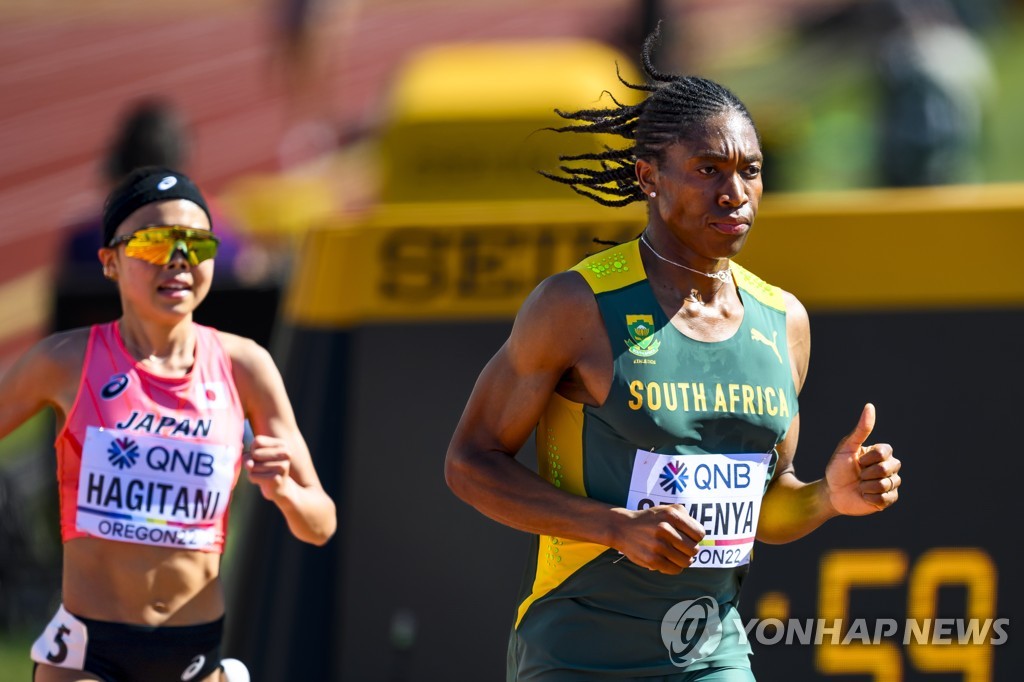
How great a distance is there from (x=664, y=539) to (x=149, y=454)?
5.04ft

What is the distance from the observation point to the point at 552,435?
350cm

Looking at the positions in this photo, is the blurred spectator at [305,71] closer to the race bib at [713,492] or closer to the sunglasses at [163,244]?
the sunglasses at [163,244]

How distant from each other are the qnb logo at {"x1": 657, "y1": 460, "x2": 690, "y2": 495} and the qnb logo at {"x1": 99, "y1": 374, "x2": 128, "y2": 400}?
4.91 feet

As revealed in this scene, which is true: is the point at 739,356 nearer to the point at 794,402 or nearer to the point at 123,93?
the point at 794,402

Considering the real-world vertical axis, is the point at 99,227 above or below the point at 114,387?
above

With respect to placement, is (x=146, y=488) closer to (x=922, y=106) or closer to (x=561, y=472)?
(x=561, y=472)

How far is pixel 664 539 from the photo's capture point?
313cm

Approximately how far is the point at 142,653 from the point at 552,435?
1.28 meters

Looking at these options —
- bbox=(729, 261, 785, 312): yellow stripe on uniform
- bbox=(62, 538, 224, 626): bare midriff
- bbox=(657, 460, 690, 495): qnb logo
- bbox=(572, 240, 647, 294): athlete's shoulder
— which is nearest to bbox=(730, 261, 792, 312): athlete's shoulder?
bbox=(729, 261, 785, 312): yellow stripe on uniform

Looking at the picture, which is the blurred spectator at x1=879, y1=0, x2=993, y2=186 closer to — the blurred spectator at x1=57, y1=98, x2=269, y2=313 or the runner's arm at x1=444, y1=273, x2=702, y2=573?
the blurred spectator at x1=57, y1=98, x2=269, y2=313

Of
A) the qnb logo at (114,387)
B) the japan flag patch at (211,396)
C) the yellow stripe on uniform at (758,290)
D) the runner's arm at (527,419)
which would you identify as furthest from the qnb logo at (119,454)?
the yellow stripe on uniform at (758,290)

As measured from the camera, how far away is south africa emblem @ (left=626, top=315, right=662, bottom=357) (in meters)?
3.43

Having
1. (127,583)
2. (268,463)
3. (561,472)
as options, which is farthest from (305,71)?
(561,472)

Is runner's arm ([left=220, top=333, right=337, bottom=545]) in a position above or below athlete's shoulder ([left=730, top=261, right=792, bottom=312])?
below
